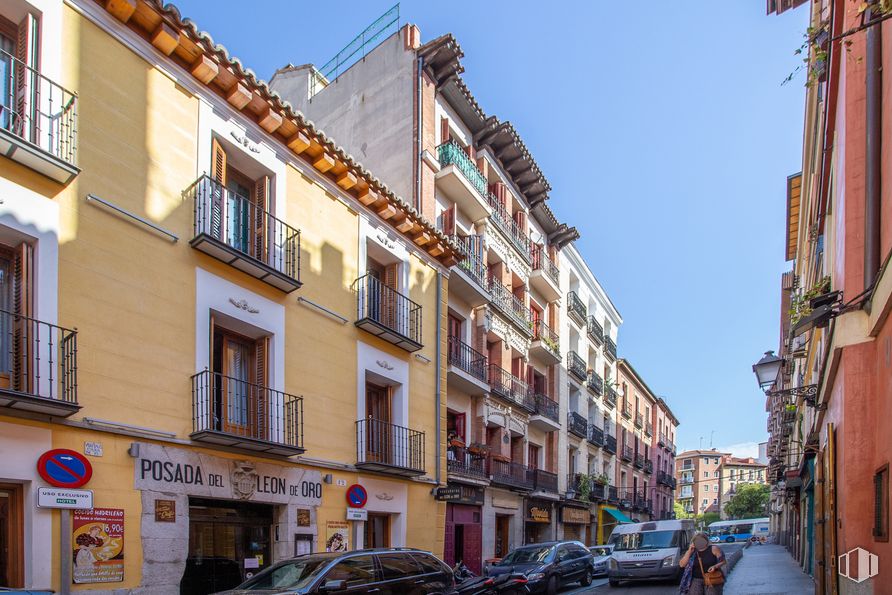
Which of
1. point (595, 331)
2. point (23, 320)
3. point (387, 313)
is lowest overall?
point (23, 320)

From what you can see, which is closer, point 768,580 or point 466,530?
point 768,580

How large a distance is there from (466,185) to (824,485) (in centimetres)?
1295

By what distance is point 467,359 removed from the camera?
23594mm

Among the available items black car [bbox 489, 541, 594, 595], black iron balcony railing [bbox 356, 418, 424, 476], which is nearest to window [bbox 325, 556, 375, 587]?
black iron balcony railing [bbox 356, 418, 424, 476]

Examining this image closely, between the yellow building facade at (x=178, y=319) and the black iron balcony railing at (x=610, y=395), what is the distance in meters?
25.6

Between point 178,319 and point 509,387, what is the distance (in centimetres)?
1657

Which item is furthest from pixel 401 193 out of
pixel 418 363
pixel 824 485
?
pixel 824 485

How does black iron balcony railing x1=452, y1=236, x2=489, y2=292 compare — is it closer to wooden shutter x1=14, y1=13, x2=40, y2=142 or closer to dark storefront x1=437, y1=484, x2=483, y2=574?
dark storefront x1=437, y1=484, x2=483, y2=574

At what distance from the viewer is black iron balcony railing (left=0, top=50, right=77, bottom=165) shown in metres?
9.51

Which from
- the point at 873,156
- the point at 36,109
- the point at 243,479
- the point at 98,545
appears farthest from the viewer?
the point at 243,479

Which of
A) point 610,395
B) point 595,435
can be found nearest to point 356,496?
point 595,435

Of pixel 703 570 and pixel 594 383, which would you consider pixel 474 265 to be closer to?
pixel 703 570

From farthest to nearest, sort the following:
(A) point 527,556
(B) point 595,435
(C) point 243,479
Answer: (B) point 595,435 → (A) point 527,556 → (C) point 243,479

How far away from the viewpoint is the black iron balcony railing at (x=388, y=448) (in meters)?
15.6
